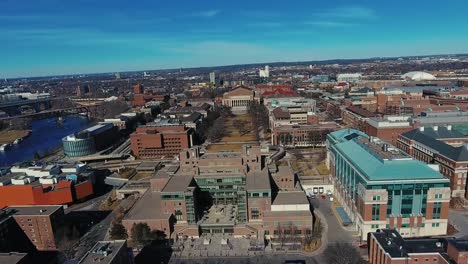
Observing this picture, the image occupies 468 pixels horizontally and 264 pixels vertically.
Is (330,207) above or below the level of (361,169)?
below

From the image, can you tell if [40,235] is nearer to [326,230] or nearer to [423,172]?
[326,230]

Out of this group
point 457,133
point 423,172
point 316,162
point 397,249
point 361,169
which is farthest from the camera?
point 316,162

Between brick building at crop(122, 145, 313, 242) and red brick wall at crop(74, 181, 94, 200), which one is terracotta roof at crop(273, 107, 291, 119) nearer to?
brick building at crop(122, 145, 313, 242)

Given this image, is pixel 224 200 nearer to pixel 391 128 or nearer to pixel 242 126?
pixel 391 128

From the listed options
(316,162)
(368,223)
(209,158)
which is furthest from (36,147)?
(368,223)

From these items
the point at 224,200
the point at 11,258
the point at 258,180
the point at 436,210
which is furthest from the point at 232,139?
the point at 11,258

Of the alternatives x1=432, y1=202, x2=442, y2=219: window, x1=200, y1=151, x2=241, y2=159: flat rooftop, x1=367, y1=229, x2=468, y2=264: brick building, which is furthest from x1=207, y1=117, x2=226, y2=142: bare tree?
x1=367, y1=229, x2=468, y2=264: brick building

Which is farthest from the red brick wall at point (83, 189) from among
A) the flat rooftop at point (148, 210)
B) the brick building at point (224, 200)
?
the flat rooftop at point (148, 210)

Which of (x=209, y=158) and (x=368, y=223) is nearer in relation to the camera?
(x=368, y=223)
